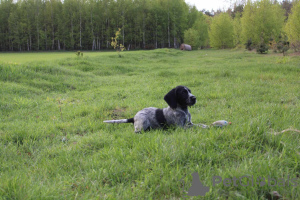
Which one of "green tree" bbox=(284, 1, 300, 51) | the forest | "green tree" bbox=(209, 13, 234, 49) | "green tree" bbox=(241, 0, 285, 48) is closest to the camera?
"green tree" bbox=(284, 1, 300, 51)

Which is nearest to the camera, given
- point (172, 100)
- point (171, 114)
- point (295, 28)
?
point (172, 100)

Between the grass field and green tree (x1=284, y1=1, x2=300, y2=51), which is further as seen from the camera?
green tree (x1=284, y1=1, x2=300, y2=51)

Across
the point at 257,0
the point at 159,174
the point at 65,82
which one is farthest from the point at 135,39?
the point at 159,174

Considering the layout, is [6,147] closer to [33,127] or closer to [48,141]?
[48,141]

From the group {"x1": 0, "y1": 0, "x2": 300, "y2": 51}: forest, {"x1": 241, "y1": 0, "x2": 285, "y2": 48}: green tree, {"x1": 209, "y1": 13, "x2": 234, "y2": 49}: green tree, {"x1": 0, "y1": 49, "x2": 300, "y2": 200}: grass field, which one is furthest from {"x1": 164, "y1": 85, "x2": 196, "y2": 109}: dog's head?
{"x1": 0, "y1": 0, "x2": 300, "y2": 51}: forest

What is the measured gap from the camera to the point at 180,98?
172 inches

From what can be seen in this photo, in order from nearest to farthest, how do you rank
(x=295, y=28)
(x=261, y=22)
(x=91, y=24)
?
(x=295, y=28) < (x=261, y=22) < (x=91, y=24)

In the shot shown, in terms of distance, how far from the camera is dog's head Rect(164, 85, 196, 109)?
4.29 metres

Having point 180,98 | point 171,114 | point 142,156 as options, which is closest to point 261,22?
point 180,98

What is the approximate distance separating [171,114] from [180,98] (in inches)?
15.7

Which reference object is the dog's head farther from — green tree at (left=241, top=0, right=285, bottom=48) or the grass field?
green tree at (left=241, top=0, right=285, bottom=48)

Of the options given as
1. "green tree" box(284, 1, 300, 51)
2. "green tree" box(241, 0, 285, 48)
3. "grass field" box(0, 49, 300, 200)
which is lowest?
"grass field" box(0, 49, 300, 200)

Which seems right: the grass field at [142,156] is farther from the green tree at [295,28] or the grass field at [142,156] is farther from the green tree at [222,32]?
the green tree at [222,32]

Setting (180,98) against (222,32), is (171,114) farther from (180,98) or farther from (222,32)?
(222,32)
